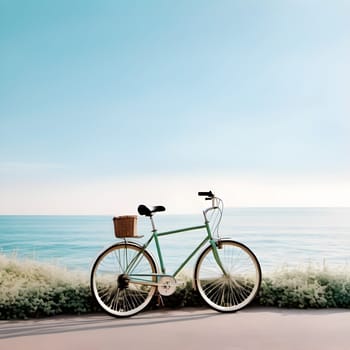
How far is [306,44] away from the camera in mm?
4680

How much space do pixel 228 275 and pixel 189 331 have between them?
73cm

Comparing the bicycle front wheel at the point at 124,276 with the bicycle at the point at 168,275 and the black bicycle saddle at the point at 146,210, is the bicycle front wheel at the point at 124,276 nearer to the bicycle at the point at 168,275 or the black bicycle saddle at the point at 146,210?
the bicycle at the point at 168,275

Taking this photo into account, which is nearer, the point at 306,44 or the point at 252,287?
the point at 252,287

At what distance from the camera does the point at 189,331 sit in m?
3.17

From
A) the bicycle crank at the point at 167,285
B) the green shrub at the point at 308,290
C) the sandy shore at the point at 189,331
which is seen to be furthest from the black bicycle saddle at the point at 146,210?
the green shrub at the point at 308,290

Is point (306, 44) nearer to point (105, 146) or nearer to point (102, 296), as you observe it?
point (105, 146)

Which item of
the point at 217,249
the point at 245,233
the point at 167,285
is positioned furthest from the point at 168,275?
the point at 245,233

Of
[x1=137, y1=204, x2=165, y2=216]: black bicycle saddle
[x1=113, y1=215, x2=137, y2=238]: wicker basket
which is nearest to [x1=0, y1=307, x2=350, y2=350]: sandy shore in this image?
[x1=113, y1=215, x2=137, y2=238]: wicker basket

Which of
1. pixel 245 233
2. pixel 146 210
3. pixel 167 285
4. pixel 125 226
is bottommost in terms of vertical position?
pixel 167 285

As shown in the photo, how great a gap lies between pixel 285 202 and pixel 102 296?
113 inches

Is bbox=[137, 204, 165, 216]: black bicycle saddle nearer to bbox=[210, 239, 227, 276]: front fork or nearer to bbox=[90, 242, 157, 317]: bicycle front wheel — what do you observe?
bbox=[90, 242, 157, 317]: bicycle front wheel

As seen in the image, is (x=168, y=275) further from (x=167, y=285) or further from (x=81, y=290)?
(x=81, y=290)

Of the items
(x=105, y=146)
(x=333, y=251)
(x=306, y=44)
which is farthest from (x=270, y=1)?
(x=333, y=251)

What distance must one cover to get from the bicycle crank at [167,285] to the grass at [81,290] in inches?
7.0
